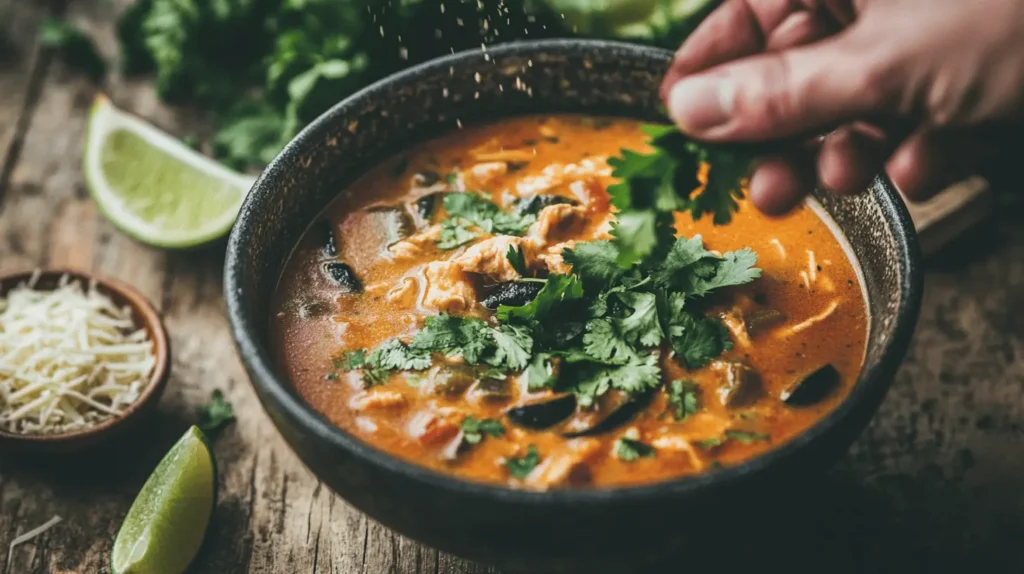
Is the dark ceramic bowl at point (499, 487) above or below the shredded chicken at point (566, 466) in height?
above

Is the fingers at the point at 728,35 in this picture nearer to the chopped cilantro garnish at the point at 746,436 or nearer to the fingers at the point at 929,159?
the fingers at the point at 929,159

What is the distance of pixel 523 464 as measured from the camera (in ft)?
9.07

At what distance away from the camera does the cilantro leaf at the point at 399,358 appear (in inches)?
118

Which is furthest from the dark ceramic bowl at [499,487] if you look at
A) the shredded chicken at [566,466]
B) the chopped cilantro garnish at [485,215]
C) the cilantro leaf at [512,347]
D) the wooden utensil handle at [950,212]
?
the wooden utensil handle at [950,212]

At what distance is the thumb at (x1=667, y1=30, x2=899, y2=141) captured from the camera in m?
2.19

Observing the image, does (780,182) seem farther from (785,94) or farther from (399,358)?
(399,358)

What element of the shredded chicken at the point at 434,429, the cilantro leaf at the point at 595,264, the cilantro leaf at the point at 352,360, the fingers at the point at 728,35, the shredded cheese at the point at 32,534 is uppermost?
the fingers at the point at 728,35

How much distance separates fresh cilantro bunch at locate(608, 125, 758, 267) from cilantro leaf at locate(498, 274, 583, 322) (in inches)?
14.5

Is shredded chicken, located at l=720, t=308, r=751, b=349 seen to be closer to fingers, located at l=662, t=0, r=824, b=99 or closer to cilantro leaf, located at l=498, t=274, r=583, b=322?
cilantro leaf, located at l=498, t=274, r=583, b=322

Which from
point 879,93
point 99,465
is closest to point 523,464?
point 879,93

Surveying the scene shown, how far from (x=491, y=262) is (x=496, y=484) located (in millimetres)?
1007

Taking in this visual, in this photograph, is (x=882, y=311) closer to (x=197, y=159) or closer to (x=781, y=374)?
(x=781, y=374)

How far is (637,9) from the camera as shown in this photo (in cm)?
455

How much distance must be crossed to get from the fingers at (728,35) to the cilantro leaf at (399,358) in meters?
1.01
